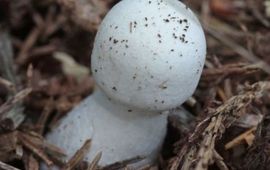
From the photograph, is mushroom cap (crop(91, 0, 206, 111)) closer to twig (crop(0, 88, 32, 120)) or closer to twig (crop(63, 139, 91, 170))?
twig (crop(63, 139, 91, 170))

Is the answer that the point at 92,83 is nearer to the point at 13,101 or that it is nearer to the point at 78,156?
the point at 13,101

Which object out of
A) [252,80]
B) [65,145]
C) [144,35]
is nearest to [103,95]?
[65,145]

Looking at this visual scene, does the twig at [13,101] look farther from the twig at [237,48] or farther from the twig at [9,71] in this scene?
the twig at [237,48]

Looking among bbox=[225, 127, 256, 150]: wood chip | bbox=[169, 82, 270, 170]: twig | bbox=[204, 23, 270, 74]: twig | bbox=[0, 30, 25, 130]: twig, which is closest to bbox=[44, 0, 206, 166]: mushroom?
bbox=[169, 82, 270, 170]: twig

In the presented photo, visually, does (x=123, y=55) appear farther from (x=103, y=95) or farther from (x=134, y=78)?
(x=103, y=95)

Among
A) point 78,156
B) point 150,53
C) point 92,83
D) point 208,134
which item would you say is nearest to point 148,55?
point 150,53
